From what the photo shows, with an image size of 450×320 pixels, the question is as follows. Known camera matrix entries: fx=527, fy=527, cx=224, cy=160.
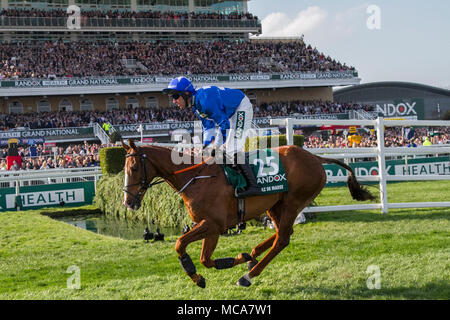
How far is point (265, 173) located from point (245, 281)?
112 centimetres

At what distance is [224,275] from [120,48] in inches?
1569

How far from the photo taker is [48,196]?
600 inches

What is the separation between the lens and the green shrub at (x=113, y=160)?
46.3 ft

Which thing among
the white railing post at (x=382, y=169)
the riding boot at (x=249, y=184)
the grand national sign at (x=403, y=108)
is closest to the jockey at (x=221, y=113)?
the riding boot at (x=249, y=184)

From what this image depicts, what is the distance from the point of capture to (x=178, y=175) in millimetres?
5297

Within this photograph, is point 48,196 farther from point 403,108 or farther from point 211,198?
point 403,108

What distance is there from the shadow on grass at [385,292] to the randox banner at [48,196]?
38.1 feet

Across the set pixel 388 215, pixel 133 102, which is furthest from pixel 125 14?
pixel 388 215

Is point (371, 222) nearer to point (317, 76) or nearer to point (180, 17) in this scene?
point (317, 76)

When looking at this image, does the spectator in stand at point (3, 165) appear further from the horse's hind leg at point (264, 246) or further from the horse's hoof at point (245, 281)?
the horse's hoof at point (245, 281)

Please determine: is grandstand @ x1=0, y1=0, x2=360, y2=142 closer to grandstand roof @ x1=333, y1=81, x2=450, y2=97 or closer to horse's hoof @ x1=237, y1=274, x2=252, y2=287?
grandstand roof @ x1=333, y1=81, x2=450, y2=97

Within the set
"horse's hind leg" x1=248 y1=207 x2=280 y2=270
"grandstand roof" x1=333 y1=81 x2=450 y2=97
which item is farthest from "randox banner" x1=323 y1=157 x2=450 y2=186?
"grandstand roof" x1=333 y1=81 x2=450 y2=97

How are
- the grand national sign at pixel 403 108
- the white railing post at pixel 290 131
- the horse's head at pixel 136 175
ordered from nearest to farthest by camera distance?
1. the horse's head at pixel 136 175
2. the white railing post at pixel 290 131
3. the grand national sign at pixel 403 108
